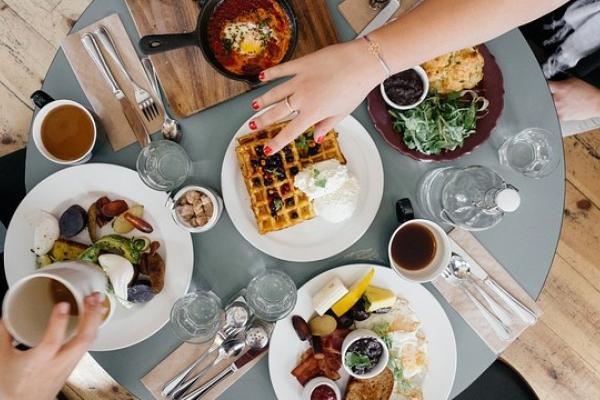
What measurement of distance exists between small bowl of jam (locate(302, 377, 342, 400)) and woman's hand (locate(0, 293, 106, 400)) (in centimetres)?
72

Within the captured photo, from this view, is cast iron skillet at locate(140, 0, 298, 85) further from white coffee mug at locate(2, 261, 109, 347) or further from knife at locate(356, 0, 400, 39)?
white coffee mug at locate(2, 261, 109, 347)

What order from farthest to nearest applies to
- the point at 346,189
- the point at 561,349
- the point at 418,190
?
the point at 561,349, the point at 418,190, the point at 346,189

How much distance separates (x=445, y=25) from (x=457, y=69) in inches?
12.1

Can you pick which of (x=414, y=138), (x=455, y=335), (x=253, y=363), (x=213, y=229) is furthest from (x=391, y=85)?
(x=253, y=363)

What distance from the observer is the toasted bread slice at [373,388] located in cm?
167

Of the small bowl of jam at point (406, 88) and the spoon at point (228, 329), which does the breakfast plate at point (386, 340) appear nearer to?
the spoon at point (228, 329)

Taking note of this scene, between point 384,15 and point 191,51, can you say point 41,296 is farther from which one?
point 384,15

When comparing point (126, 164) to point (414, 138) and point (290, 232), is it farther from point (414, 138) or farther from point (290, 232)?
point (414, 138)

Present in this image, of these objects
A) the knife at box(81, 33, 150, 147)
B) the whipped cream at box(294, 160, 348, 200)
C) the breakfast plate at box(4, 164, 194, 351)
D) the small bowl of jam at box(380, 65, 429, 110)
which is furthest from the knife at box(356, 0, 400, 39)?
the breakfast plate at box(4, 164, 194, 351)

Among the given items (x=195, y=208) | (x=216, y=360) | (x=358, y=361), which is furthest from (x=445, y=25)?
(x=216, y=360)

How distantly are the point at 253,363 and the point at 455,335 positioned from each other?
71 centimetres

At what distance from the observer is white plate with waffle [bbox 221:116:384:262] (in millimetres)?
1690

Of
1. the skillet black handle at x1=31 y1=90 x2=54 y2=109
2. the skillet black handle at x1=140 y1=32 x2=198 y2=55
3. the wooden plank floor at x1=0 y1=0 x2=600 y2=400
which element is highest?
the skillet black handle at x1=140 y1=32 x2=198 y2=55

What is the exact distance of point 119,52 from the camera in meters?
1.74
